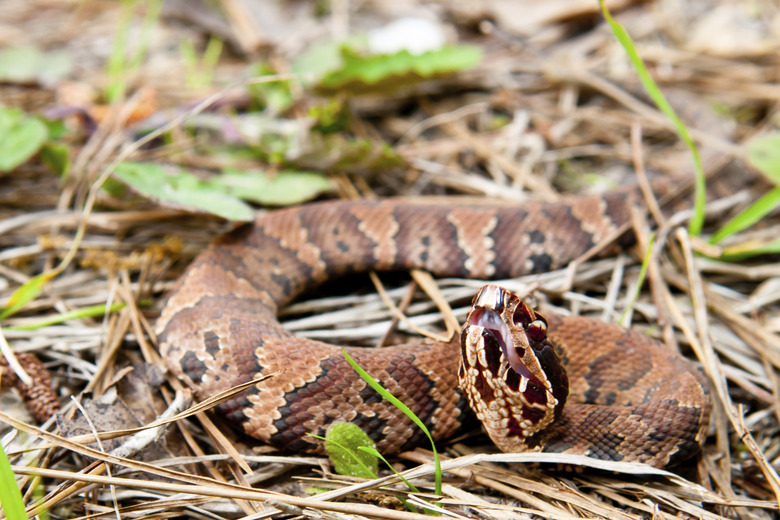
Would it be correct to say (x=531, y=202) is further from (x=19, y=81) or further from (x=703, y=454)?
(x=19, y=81)

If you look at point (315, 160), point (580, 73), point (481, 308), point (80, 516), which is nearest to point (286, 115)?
point (315, 160)

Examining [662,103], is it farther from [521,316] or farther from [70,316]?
[70,316]

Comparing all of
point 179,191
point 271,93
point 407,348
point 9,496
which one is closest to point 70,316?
point 179,191

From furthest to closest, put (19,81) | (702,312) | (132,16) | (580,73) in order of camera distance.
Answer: (132,16)
(580,73)
(19,81)
(702,312)

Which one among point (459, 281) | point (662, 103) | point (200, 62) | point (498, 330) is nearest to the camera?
point (498, 330)

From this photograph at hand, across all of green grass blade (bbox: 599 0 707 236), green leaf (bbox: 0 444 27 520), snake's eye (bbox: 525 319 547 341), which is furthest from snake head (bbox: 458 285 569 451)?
green leaf (bbox: 0 444 27 520)

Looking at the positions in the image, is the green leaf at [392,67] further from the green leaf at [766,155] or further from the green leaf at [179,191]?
the green leaf at [766,155]

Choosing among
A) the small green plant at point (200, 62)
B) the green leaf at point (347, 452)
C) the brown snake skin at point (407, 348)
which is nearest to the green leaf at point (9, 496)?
the brown snake skin at point (407, 348)
